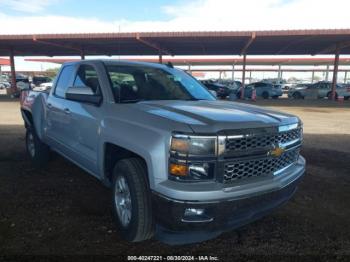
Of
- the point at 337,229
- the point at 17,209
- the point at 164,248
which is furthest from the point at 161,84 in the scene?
the point at 337,229

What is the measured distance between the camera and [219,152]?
102 inches

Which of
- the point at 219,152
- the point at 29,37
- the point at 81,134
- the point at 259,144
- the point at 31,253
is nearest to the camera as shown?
the point at 219,152

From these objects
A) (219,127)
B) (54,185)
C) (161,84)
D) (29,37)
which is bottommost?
(54,185)

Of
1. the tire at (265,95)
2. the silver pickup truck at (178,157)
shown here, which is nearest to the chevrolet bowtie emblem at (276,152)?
the silver pickup truck at (178,157)

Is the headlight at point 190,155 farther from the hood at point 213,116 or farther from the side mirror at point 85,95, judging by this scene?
the side mirror at point 85,95

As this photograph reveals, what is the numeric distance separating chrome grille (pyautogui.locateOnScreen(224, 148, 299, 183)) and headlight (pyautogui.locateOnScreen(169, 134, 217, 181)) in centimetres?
19

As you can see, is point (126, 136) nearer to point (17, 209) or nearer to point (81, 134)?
point (81, 134)

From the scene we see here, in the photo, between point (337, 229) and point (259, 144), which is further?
point (337, 229)

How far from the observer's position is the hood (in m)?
2.64

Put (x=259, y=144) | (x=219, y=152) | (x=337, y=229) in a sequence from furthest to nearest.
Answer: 1. (x=337, y=229)
2. (x=259, y=144)
3. (x=219, y=152)

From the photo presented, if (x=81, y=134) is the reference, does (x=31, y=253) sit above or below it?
below

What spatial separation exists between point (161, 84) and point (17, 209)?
2.42 m

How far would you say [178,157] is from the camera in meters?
2.57

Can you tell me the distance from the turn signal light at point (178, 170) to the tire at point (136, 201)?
0.38 metres
